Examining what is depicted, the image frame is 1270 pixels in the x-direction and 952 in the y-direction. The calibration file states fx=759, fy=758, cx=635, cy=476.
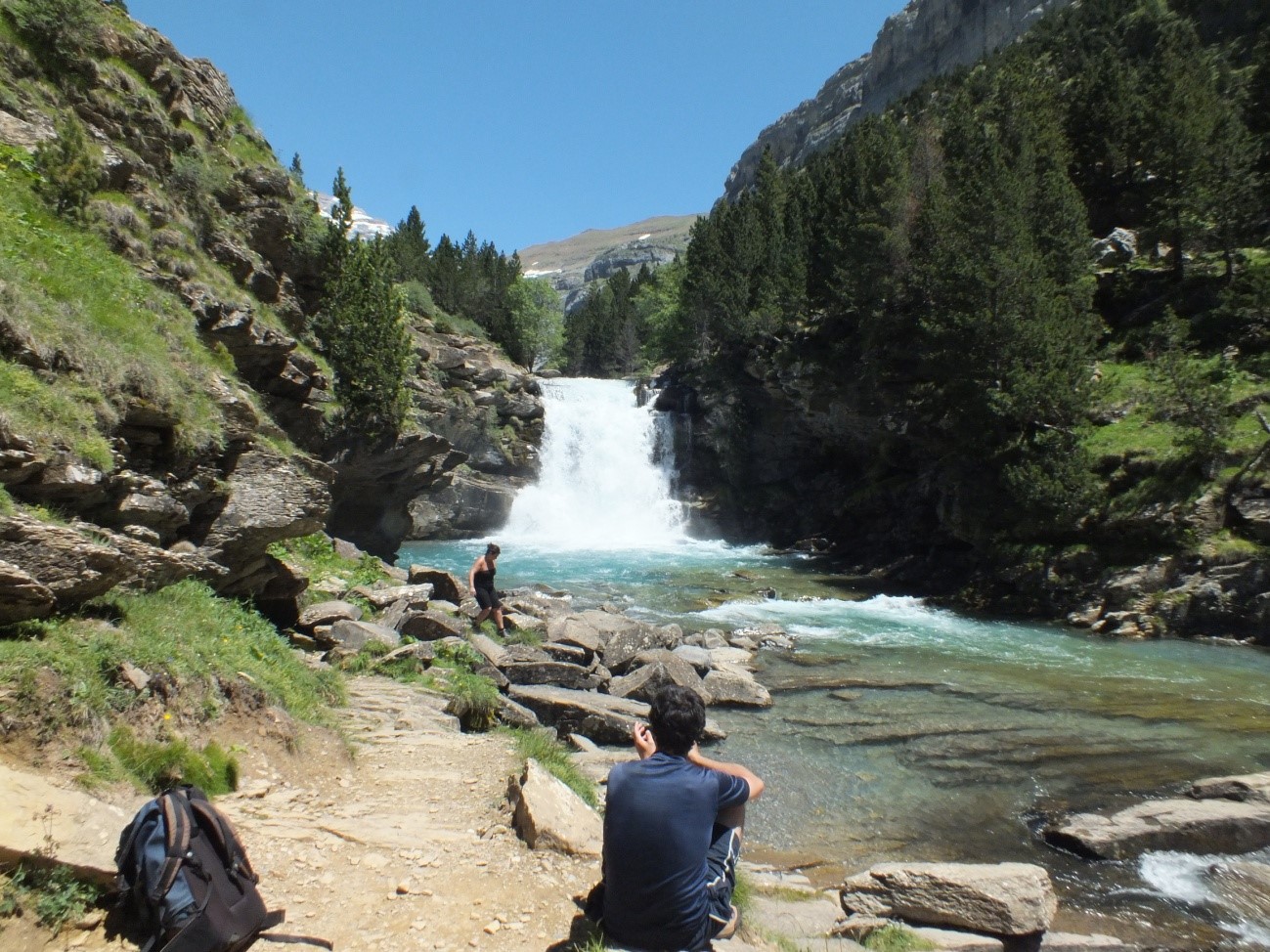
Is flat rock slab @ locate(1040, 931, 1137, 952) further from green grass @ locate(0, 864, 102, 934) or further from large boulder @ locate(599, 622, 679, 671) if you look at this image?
large boulder @ locate(599, 622, 679, 671)

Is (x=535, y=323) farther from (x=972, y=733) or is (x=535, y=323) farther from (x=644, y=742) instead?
(x=644, y=742)

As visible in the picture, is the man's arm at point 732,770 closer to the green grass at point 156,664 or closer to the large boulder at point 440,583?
the green grass at point 156,664

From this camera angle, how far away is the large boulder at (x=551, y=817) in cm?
530

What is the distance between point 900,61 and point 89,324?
12445 cm

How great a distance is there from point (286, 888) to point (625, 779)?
212 cm

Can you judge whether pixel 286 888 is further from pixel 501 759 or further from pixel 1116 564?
pixel 1116 564

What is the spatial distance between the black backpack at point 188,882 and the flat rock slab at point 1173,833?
7030 millimetres

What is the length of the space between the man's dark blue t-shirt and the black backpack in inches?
59.7

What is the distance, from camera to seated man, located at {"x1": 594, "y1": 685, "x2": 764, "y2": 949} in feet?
12.4

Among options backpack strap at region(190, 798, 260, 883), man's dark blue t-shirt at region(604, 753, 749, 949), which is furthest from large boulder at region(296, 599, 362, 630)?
man's dark blue t-shirt at region(604, 753, 749, 949)

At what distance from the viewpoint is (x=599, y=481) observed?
43.9 metres

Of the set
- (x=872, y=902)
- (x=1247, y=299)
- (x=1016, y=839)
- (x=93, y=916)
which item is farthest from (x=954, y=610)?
(x=93, y=916)

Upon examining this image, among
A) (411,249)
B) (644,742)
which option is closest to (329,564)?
(644,742)

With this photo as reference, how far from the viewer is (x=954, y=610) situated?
71.2 feet
